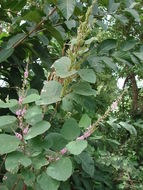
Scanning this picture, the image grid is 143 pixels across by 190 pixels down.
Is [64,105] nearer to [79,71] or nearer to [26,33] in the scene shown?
[79,71]

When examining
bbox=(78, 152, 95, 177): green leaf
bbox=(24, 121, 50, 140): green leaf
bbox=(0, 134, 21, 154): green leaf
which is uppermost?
bbox=(24, 121, 50, 140): green leaf

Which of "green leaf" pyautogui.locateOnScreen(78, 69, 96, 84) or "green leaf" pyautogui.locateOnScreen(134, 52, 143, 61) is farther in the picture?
"green leaf" pyautogui.locateOnScreen(134, 52, 143, 61)

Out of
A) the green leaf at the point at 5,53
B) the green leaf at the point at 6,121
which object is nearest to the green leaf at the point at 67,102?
the green leaf at the point at 6,121

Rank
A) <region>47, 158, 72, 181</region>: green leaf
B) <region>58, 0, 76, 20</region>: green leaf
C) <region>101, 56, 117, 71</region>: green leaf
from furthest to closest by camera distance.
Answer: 1. <region>101, 56, 117, 71</region>: green leaf
2. <region>58, 0, 76, 20</region>: green leaf
3. <region>47, 158, 72, 181</region>: green leaf

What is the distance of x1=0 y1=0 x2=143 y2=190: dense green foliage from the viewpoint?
2.54ft

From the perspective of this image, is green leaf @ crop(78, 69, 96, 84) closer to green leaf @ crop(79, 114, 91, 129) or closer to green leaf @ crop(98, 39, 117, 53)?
green leaf @ crop(79, 114, 91, 129)

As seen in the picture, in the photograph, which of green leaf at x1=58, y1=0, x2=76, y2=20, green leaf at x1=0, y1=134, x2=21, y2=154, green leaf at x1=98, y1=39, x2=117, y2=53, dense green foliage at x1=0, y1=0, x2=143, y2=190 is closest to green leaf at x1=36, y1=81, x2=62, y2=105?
dense green foliage at x1=0, y1=0, x2=143, y2=190

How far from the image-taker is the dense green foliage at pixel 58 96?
0.77 m

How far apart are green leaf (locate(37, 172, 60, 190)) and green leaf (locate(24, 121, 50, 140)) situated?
10cm

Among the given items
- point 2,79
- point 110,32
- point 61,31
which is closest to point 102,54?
point 61,31

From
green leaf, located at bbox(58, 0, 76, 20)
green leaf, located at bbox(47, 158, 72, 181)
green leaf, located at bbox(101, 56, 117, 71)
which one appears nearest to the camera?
green leaf, located at bbox(47, 158, 72, 181)

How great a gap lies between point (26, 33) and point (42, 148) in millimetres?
519

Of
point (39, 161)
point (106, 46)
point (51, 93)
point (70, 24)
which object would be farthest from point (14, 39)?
point (39, 161)

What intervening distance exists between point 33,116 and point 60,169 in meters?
0.14
